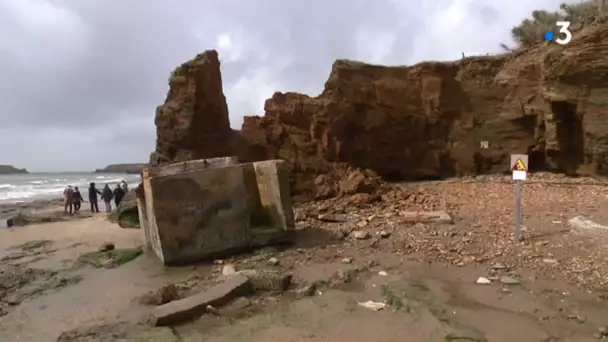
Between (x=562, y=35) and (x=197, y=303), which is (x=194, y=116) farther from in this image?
(x=562, y=35)

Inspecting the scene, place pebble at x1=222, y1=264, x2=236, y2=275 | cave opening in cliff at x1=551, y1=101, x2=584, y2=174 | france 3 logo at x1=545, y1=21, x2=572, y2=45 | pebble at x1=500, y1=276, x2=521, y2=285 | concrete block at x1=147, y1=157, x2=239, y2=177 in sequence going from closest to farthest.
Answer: pebble at x1=500, y1=276, x2=521, y2=285
pebble at x1=222, y1=264, x2=236, y2=275
concrete block at x1=147, y1=157, x2=239, y2=177
cave opening in cliff at x1=551, y1=101, x2=584, y2=174
france 3 logo at x1=545, y1=21, x2=572, y2=45

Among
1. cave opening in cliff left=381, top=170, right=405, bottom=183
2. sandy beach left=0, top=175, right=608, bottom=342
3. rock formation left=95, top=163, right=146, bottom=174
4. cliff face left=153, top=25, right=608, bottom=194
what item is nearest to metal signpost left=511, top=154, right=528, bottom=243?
sandy beach left=0, top=175, right=608, bottom=342

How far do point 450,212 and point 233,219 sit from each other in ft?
16.0

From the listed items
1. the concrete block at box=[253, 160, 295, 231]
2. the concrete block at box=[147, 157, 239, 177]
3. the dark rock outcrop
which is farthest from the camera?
the dark rock outcrop

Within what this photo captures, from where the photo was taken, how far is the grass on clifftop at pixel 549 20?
1769cm

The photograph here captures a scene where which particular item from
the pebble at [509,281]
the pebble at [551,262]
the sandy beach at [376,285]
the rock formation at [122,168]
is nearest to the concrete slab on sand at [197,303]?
the sandy beach at [376,285]

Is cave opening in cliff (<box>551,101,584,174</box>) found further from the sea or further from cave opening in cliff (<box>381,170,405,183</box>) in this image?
the sea

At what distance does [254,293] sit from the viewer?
245 inches

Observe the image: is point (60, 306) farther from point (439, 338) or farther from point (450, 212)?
point (450, 212)

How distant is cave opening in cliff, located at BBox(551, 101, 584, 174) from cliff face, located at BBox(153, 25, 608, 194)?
0.03 metres

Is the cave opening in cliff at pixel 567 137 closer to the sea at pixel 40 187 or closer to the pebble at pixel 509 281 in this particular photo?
the pebble at pixel 509 281

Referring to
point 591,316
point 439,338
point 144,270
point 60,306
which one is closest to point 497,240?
point 591,316

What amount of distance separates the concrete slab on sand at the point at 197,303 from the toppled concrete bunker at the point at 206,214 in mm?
2108

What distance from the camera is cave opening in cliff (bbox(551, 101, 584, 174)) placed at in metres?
14.5
